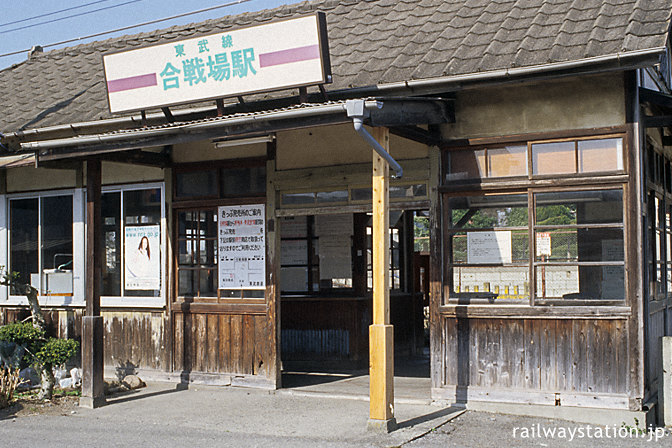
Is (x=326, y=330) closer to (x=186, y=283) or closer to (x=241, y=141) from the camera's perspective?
(x=186, y=283)

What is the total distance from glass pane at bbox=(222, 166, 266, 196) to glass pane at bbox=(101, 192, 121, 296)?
183 centimetres

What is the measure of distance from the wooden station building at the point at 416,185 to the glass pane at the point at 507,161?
0.08 feet

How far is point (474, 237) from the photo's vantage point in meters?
8.13

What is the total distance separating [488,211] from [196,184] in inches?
159

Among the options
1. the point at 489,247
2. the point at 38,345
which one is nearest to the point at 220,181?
the point at 38,345

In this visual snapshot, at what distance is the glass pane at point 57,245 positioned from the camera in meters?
11.0

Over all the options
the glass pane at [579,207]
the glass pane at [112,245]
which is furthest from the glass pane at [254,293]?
the glass pane at [579,207]

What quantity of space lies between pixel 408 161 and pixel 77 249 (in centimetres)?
531

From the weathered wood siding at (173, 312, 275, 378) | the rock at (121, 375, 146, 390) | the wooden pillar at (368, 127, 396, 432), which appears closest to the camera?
the wooden pillar at (368, 127, 396, 432)

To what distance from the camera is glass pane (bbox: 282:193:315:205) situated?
9.16m

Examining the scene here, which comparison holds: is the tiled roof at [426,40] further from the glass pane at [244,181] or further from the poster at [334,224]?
the poster at [334,224]

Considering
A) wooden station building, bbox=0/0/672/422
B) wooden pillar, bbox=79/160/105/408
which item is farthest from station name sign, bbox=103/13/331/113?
wooden pillar, bbox=79/160/105/408

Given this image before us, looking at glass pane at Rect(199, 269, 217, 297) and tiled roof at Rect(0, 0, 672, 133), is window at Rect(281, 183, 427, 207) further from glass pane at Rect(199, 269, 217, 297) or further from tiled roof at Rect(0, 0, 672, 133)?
glass pane at Rect(199, 269, 217, 297)

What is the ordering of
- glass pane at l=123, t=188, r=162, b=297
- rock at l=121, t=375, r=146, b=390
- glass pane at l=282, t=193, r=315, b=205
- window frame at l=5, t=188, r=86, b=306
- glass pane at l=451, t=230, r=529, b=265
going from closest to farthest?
glass pane at l=451, t=230, r=529, b=265, glass pane at l=282, t=193, r=315, b=205, rock at l=121, t=375, r=146, b=390, glass pane at l=123, t=188, r=162, b=297, window frame at l=5, t=188, r=86, b=306
